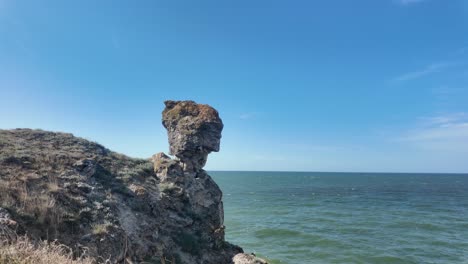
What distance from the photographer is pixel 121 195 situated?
48.0 feet

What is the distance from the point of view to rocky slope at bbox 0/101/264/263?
11328mm

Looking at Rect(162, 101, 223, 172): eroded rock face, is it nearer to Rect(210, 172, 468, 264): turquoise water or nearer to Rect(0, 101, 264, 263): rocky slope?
Rect(0, 101, 264, 263): rocky slope

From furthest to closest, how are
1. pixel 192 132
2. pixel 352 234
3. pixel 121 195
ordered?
pixel 352 234 < pixel 192 132 < pixel 121 195

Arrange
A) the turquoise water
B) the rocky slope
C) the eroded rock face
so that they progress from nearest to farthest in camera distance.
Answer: the rocky slope → the eroded rock face → the turquoise water

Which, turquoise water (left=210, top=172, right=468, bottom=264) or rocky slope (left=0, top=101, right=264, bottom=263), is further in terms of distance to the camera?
turquoise water (left=210, top=172, right=468, bottom=264)

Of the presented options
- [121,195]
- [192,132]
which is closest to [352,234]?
[192,132]

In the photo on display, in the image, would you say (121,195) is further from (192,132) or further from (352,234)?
(352,234)

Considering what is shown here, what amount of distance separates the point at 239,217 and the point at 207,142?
2776 cm

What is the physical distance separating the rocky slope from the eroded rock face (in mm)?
55

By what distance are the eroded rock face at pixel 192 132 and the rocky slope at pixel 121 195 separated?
0.06m

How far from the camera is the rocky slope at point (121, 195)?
37.2ft

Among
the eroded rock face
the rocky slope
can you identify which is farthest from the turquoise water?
the eroded rock face

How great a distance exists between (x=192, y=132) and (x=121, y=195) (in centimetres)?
516

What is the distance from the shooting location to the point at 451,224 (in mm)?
37281
